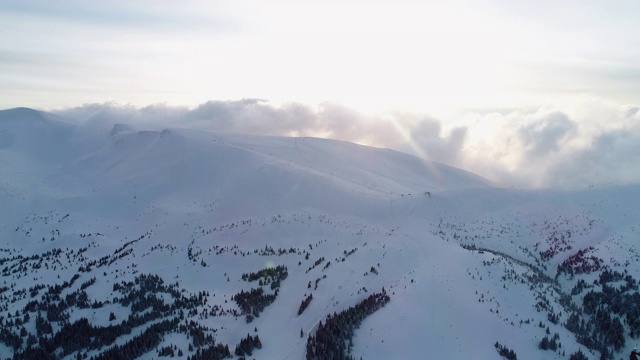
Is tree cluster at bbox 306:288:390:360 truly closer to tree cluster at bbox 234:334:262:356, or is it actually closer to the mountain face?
the mountain face

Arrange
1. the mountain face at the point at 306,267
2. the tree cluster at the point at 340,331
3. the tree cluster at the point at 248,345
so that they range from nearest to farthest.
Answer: the tree cluster at the point at 340,331 < the tree cluster at the point at 248,345 < the mountain face at the point at 306,267

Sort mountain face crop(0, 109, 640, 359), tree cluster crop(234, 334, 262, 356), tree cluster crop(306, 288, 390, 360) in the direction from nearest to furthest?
tree cluster crop(306, 288, 390, 360), tree cluster crop(234, 334, 262, 356), mountain face crop(0, 109, 640, 359)

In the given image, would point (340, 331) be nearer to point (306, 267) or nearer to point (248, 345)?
point (248, 345)

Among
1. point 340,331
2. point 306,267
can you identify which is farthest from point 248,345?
point 306,267

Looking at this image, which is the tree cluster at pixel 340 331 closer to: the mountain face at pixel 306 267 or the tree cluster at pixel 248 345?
the mountain face at pixel 306 267

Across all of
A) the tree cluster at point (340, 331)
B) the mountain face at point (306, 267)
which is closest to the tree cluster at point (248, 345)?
the mountain face at point (306, 267)

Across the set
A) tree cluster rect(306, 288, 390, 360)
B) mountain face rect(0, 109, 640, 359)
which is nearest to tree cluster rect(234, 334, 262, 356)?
mountain face rect(0, 109, 640, 359)

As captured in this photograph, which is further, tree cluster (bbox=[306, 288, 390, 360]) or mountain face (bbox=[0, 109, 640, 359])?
mountain face (bbox=[0, 109, 640, 359])

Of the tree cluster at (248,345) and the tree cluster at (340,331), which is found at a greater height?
the tree cluster at (340,331)

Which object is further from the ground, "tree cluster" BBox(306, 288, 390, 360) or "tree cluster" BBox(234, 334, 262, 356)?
"tree cluster" BBox(306, 288, 390, 360)
